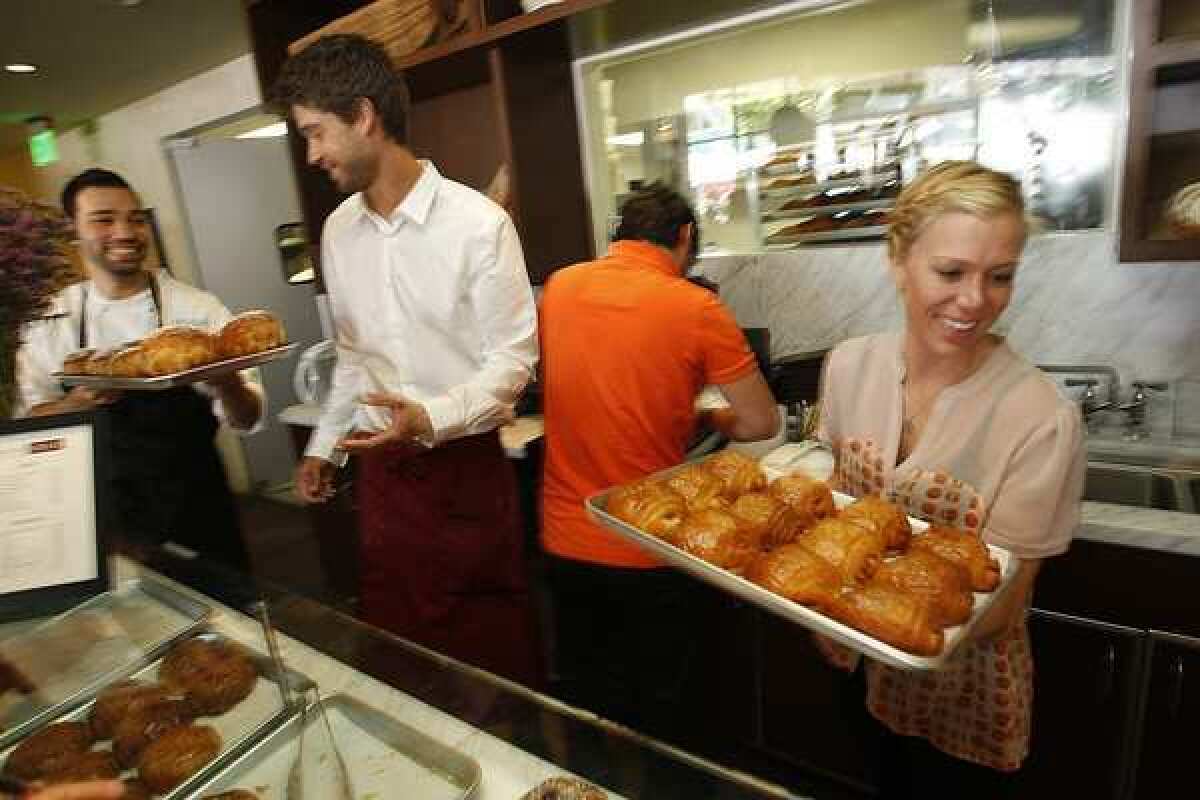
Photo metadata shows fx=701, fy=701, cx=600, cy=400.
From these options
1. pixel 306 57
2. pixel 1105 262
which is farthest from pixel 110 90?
pixel 1105 262

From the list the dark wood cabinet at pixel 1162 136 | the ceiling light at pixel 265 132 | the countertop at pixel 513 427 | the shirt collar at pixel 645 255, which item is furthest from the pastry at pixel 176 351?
the ceiling light at pixel 265 132

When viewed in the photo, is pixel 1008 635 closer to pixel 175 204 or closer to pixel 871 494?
pixel 871 494

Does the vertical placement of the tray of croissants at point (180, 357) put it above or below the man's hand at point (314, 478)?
above

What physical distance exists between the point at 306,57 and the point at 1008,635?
5.59ft

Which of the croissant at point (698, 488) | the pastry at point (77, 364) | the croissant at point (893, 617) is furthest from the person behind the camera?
the pastry at point (77, 364)

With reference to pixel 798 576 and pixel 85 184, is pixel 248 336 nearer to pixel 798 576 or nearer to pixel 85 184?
pixel 85 184

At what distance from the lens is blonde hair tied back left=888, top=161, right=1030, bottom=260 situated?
0.97 metres

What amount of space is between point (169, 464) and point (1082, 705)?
2379mm

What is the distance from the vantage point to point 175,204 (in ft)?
15.0

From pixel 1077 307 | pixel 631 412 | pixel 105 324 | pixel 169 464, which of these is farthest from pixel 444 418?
pixel 1077 307

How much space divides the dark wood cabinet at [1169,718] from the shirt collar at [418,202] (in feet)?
5.78

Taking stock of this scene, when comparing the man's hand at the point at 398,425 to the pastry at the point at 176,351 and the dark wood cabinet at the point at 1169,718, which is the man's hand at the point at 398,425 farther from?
the dark wood cabinet at the point at 1169,718

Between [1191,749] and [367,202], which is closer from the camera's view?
[1191,749]

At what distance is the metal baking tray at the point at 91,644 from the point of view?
0.88m
